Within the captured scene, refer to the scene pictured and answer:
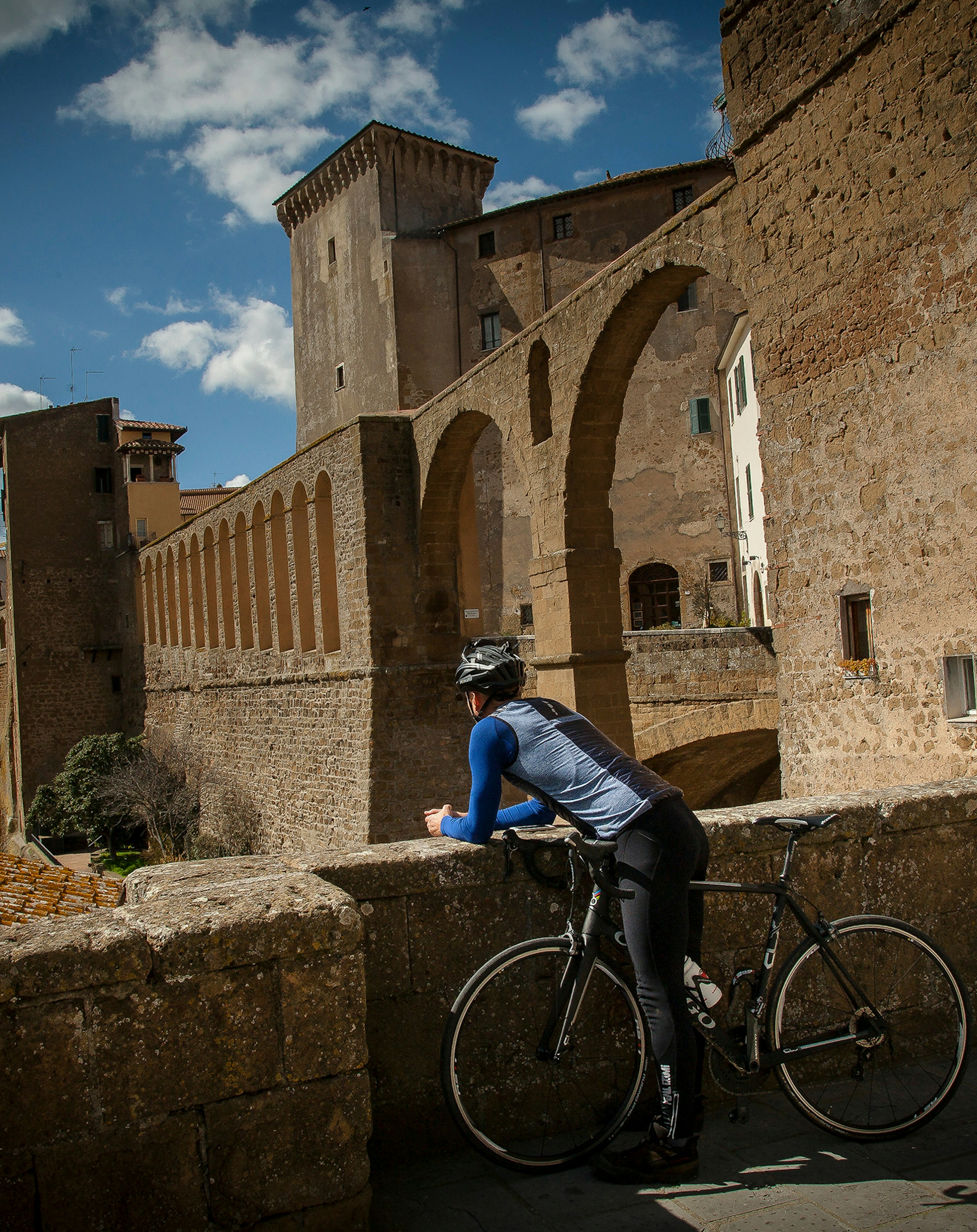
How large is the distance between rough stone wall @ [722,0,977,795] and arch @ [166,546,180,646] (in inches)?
822

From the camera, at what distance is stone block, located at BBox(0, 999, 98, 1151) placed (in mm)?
1977

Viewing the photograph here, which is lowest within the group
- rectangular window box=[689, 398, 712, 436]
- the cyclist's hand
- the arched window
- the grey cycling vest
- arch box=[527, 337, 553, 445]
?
the cyclist's hand

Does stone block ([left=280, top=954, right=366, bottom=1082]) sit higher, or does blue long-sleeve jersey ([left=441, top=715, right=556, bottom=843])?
blue long-sleeve jersey ([left=441, top=715, right=556, bottom=843])

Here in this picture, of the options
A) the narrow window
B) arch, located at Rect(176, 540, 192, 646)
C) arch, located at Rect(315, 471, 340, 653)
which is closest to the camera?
arch, located at Rect(315, 471, 340, 653)

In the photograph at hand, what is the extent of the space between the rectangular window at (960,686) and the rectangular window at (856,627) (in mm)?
763

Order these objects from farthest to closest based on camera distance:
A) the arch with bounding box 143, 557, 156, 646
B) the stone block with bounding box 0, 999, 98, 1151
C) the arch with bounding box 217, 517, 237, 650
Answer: the arch with bounding box 143, 557, 156, 646
the arch with bounding box 217, 517, 237, 650
the stone block with bounding box 0, 999, 98, 1151

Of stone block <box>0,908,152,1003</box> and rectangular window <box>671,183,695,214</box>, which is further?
rectangular window <box>671,183,695,214</box>

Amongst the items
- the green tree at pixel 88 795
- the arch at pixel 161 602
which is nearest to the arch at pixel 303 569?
the arch at pixel 161 602

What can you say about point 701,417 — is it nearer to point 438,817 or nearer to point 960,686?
point 960,686

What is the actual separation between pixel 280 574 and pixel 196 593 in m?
7.08

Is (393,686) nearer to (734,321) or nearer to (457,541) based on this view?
(457,541)

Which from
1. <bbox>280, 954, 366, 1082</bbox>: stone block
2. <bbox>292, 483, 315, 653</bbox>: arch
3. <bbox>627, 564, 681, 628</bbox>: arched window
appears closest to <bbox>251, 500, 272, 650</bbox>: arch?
<bbox>292, 483, 315, 653</bbox>: arch

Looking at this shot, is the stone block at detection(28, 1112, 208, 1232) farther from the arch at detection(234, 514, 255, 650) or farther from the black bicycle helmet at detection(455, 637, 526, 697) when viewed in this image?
the arch at detection(234, 514, 255, 650)

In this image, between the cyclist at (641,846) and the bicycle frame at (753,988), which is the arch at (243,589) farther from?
the bicycle frame at (753,988)
